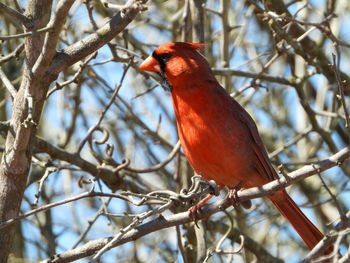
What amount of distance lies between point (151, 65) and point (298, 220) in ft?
4.03

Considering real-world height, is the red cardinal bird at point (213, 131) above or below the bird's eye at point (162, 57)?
below

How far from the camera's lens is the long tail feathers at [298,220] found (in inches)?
124

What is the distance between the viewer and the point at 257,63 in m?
4.77

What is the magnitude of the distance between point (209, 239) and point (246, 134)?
1027 mm

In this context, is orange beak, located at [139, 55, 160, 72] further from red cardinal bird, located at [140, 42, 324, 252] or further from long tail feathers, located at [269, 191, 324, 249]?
long tail feathers, located at [269, 191, 324, 249]

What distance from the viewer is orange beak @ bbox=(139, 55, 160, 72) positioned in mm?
3422

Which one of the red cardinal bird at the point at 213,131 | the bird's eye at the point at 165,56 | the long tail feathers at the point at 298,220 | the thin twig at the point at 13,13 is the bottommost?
the long tail feathers at the point at 298,220

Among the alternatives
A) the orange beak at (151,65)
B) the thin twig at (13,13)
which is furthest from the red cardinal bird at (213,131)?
the thin twig at (13,13)

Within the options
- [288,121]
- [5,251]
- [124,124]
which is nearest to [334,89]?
[288,121]

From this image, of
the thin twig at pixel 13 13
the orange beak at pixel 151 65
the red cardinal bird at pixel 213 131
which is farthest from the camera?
the orange beak at pixel 151 65

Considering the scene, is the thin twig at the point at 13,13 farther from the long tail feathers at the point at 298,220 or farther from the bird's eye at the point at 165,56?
the long tail feathers at the point at 298,220

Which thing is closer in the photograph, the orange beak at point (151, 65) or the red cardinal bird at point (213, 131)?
the red cardinal bird at point (213, 131)

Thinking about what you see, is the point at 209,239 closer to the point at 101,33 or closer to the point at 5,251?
the point at 5,251

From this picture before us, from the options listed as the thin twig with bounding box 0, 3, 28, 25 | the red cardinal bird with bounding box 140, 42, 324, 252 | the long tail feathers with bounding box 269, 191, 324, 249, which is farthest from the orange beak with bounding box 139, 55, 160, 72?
the thin twig with bounding box 0, 3, 28, 25
